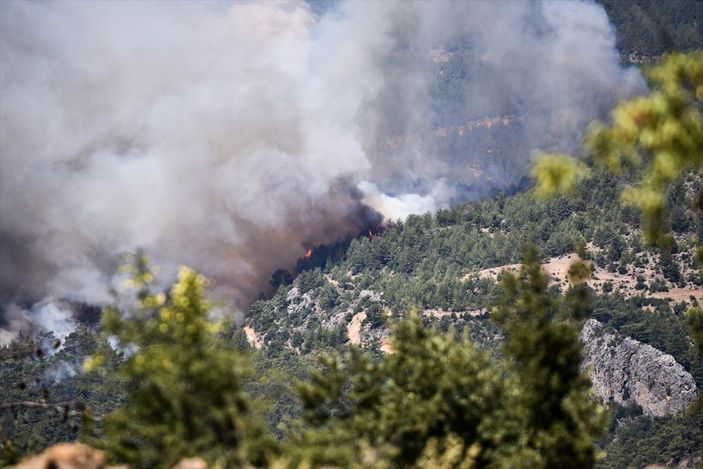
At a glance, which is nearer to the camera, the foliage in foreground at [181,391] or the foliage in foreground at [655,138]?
the foliage in foreground at [655,138]

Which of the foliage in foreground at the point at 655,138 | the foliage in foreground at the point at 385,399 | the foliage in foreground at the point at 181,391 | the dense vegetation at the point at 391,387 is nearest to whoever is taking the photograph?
the foliage in foreground at the point at 655,138

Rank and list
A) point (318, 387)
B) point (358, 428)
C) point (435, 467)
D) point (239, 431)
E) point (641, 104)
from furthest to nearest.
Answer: point (318, 387) → point (358, 428) → point (435, 467) → point (239, 431) → point (641, 104)

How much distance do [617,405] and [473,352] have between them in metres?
178

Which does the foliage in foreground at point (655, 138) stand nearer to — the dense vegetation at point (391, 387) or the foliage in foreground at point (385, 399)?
the dense vegetation at point (391, 387)

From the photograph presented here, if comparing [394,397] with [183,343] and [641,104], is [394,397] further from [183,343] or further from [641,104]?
[641,104]

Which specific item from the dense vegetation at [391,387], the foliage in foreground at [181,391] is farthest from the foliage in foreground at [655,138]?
the foliage in foreground at [181,391]

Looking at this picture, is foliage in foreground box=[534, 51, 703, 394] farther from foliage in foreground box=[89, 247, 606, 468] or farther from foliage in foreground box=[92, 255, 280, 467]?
foliage in foreground box=[92, 255, 280, 467]

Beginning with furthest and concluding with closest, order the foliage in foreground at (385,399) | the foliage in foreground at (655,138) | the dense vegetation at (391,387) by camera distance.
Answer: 1. the foliage in foreground at (385,399)
2. the dense vegetation at (391,387)
3. the foliage in foreground at (655,138)

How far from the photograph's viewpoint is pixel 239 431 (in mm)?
22891

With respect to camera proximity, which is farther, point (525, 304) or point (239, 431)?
point (525, 304)

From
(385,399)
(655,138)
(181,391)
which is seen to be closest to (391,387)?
(385,399)

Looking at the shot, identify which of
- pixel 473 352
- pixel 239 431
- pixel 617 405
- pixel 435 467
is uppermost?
pixel 617 405

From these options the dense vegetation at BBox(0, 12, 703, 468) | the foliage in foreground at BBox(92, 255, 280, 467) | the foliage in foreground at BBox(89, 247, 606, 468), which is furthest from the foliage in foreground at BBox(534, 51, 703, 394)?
the foliage in foreground at BBox(92, 255, 280, 467)

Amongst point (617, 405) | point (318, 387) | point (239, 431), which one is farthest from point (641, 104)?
point (617, 405)
